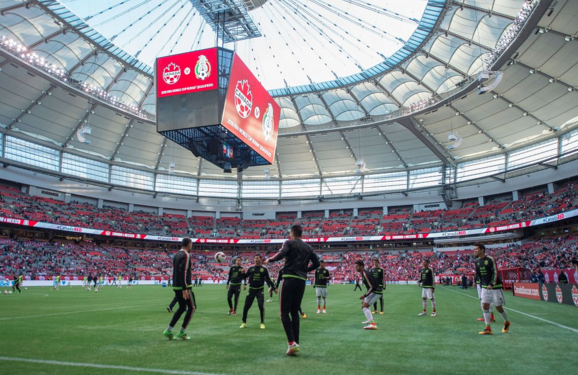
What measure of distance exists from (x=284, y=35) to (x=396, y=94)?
16.8m

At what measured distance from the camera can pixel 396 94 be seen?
154 feet

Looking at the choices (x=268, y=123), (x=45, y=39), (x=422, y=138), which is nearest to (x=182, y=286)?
(x=268, y=123)

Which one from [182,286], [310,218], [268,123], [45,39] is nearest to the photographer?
[182,286]

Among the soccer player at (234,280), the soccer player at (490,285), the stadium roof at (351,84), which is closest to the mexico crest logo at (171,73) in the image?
the stadium roof at (351,84)

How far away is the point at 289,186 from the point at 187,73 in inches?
1933

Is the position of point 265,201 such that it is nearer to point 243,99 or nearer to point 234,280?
point 243,99

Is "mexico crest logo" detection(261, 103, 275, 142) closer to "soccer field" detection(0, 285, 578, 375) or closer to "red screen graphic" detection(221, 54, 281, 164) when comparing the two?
"red screen graphic" detection(221, 54, 281, 164)

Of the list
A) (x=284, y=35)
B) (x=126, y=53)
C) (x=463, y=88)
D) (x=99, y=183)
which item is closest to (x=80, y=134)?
(x=126, y=53)

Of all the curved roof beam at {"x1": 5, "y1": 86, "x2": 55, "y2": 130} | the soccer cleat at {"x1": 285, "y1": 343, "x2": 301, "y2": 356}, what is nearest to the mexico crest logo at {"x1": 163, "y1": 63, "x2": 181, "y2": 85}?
the soccer cleat at {"x1": 285, "y1": 343, "x2": 301, "y2": 356}

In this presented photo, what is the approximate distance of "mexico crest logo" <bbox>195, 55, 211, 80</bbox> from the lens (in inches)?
995

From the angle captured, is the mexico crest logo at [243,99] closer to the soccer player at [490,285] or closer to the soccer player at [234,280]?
the soccer player at [234,280]

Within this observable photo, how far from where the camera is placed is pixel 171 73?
26.2 metres

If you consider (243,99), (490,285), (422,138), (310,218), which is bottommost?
(490,285)

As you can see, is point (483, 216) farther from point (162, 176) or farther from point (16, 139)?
point (16, 139)
